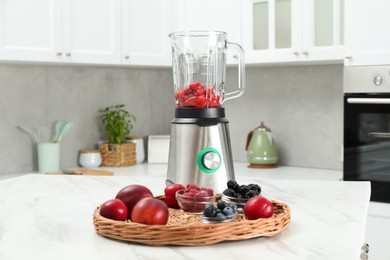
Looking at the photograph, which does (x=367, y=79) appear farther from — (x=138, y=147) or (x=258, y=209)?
(x=258, y=209)

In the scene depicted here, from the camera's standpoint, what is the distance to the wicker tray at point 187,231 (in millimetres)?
1278

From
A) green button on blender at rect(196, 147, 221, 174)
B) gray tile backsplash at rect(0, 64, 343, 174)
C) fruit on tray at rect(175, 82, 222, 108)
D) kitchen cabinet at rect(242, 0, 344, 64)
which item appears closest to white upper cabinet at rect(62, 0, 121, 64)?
gray tile backsplash at rect(0, 64, 343, 174)

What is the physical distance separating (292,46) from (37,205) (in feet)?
6.25

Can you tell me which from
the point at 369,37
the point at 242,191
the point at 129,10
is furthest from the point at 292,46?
the point at 242,191

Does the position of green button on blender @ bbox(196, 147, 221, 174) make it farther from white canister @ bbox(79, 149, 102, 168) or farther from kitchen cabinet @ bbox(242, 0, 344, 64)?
white canister @ bbox(79, 149, 102, 168)

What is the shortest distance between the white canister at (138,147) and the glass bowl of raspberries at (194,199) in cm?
231

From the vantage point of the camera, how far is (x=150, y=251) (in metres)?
1.26

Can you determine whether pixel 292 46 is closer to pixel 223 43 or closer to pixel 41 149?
pixel 223 43

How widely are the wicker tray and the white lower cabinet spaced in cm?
160

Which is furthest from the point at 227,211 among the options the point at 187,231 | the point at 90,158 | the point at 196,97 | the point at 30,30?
the point at 90,158

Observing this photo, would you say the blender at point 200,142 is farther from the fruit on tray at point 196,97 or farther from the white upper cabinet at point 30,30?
the white upper cabinet at point 30,30

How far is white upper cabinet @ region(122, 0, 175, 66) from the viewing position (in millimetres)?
3471

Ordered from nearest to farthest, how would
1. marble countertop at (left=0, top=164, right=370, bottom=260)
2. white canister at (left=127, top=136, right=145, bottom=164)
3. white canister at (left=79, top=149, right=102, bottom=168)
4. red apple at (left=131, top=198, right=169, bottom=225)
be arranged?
marble countertop at (left=0, top=164, right=370, bottom=260)
red apple at (left=131, top=198, right=169, bottom=225)
white canister at (left=79, top=149, right=102, bottom=168)
white canister at (left=127, top=136, right=145, bottom=164)

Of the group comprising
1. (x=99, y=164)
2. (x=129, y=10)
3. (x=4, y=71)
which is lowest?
(x=99, y=164)
